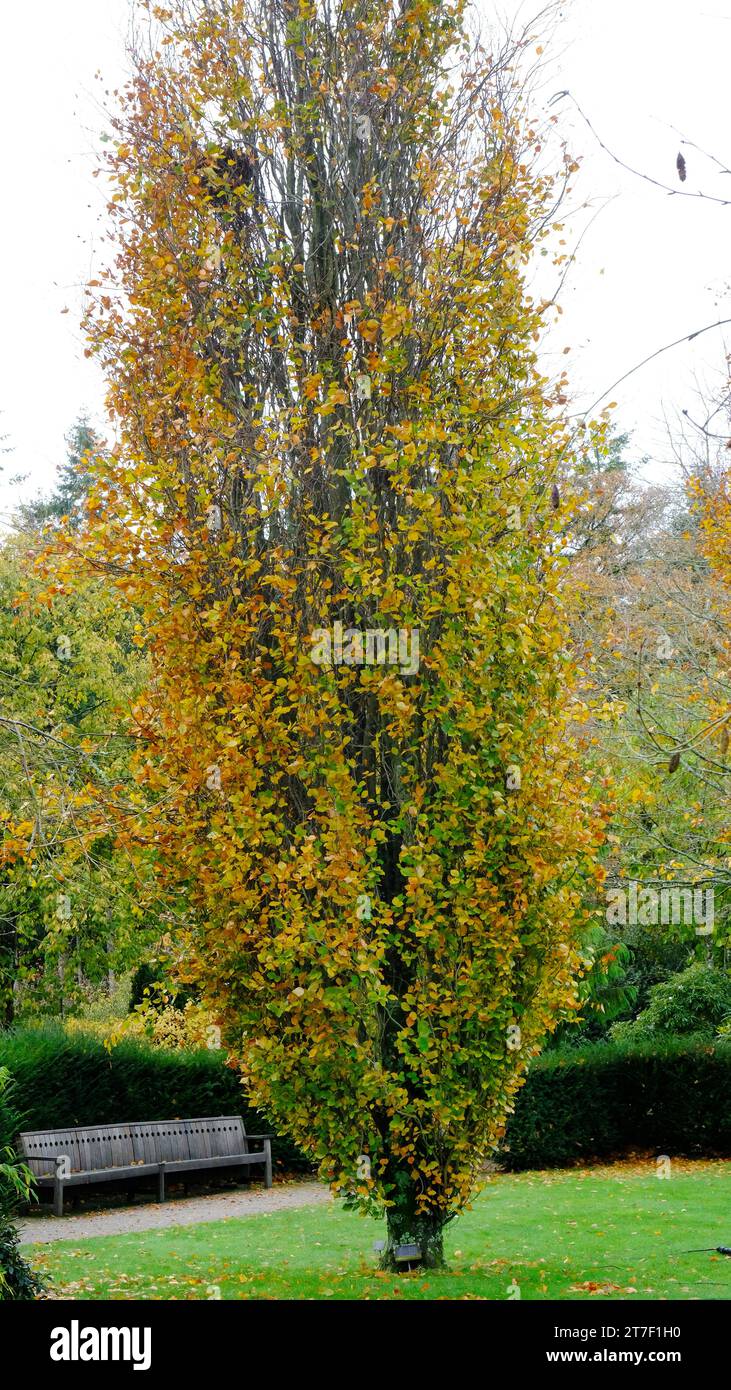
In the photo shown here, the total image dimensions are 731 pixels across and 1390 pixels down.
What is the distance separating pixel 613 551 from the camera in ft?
78.1

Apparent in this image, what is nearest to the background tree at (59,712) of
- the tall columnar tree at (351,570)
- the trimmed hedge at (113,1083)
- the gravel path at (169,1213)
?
the trimmed hedge at (113,1083)

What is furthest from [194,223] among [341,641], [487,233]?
[341,641]

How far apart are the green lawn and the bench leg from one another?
1.39 metres

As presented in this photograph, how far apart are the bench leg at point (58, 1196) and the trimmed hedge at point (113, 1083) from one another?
32.9 inches

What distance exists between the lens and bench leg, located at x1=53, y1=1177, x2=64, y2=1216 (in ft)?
37.0

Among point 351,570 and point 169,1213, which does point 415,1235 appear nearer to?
point 351,570

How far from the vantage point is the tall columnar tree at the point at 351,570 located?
6.77m

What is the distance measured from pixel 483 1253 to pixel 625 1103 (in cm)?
642

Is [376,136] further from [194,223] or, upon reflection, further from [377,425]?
[377,425]

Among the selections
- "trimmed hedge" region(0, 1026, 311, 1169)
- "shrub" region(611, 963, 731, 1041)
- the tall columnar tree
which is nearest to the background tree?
"trimmed hedge" region(0, 1026, 311, 1169)

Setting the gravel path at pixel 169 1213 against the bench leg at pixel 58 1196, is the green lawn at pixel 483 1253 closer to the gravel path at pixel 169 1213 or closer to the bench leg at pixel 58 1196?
the gravel path at pixel 169 1213

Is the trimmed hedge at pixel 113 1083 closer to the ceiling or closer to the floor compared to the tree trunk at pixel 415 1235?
closer to the floor

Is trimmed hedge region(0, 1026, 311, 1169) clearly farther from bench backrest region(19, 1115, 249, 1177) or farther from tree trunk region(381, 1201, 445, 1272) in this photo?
tree trunk region(381, 1201, 445, 1272)

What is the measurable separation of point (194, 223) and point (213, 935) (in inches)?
170
